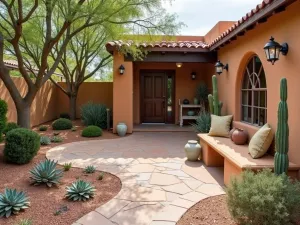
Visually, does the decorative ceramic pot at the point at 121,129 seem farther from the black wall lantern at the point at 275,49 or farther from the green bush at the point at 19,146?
the black wall lantern at the point at 275,49

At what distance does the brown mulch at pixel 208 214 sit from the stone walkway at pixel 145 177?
0.10 m

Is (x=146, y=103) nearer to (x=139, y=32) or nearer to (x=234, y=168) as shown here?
(x=139, y=32)

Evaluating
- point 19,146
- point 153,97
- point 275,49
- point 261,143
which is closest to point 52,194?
point 19,146

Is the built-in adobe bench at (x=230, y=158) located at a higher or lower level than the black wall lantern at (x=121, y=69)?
lower

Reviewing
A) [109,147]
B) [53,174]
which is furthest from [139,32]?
[53,174]

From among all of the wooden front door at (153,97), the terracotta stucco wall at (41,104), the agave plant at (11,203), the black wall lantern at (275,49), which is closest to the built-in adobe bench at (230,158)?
the black wall lantern at (275,49)

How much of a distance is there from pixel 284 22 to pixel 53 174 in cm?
497

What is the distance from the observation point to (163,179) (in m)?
5.47

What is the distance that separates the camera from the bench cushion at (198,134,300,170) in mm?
4422

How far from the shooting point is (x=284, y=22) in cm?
497

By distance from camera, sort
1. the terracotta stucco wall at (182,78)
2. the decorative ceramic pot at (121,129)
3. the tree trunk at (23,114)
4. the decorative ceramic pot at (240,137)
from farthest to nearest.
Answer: the terracotta stucco wall at (182,78)
the decorative ceramic pot at (121,129)
the tree trunk at (23,114)
the decorative ceramic pot at (240,137)

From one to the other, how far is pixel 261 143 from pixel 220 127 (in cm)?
252

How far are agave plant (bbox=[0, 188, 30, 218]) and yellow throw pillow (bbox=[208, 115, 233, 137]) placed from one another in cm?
496

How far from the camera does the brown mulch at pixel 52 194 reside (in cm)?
387
